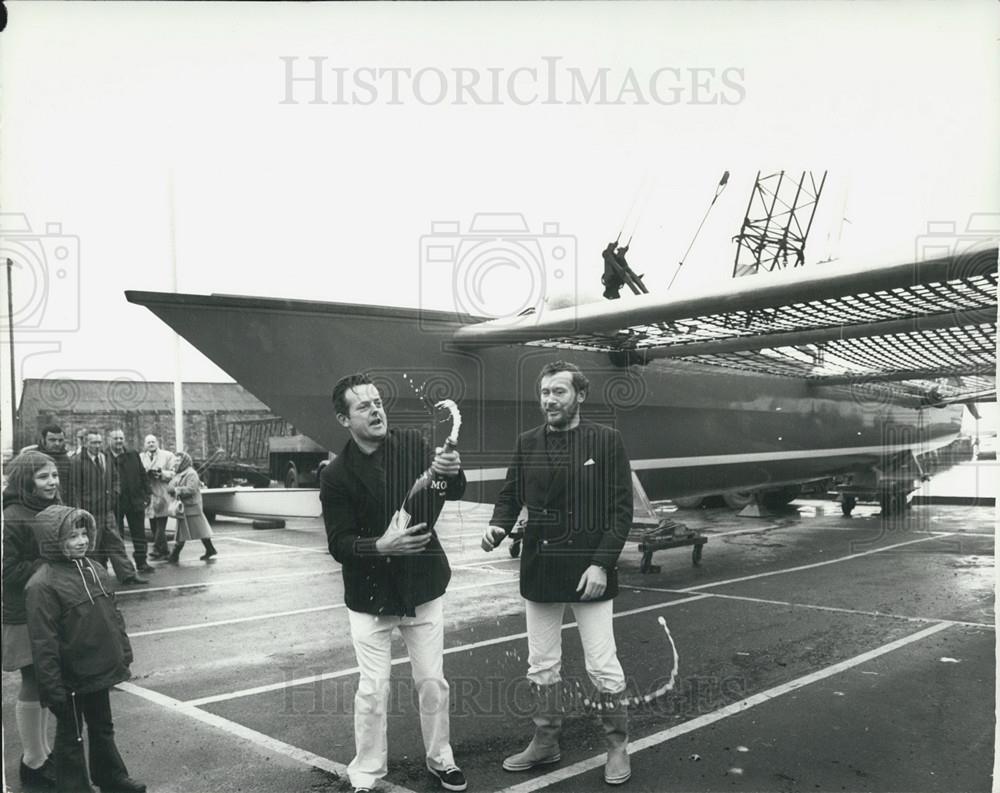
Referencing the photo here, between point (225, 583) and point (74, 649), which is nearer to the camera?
point (74, 649)

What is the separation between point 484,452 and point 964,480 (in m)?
12.4

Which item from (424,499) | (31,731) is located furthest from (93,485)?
(424,499)

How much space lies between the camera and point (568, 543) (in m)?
2.79

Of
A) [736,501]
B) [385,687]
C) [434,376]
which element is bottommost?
[736,501]

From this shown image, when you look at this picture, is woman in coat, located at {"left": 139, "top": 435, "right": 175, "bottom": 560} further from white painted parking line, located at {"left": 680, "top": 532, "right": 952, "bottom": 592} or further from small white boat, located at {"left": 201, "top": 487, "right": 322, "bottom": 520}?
white painted parking line, located at {"left": 680, "top": 532, "right": 952, "bottom": 592}

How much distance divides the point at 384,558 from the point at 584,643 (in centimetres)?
82

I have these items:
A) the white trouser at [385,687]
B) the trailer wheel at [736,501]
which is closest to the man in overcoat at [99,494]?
the white trouser at [385,687]

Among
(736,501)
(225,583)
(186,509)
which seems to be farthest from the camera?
(736,501)

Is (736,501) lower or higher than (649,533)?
lower

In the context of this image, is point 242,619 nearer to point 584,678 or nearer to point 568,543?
point 584,678

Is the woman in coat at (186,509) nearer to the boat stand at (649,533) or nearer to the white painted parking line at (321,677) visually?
the white painted parking line at (321,677)

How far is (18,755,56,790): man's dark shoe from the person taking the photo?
2705 millimetres

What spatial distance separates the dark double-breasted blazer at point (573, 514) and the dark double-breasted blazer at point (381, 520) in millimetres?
305

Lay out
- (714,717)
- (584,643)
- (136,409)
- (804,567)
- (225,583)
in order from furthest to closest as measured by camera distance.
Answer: (804,567) → (225,583) → (136,409) → (714,717) → (584,643)
